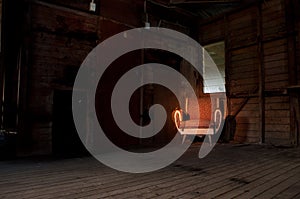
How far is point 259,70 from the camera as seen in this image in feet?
26.1

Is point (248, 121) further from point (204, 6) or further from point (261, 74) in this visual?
point (204, 6)

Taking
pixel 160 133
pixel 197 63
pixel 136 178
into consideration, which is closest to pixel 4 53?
pixel 136 178

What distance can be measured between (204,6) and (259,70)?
3088 mm

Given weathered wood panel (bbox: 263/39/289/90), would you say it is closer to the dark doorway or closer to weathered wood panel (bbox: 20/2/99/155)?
weathered wood panel (bbox: 20/2/99/155)

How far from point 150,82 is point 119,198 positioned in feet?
18.5

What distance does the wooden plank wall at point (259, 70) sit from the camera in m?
7.49

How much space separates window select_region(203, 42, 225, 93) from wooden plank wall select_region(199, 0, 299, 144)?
45 centimetres

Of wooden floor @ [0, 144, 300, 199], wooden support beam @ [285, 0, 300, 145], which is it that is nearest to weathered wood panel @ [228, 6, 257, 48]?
wooden support beam @ [285, 0, 300, 145]

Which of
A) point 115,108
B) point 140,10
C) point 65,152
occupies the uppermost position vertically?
point 140,10

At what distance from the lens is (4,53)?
5.45 m

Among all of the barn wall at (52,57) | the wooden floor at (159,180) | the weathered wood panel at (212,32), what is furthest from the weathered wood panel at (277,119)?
the barn wall at (52,57)

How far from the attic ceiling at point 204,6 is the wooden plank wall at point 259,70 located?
1.02 feet

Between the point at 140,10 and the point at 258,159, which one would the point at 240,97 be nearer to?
the point at 258,159

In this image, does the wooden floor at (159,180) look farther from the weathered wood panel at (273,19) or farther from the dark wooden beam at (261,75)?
the weathered wood panel at (273,19)
